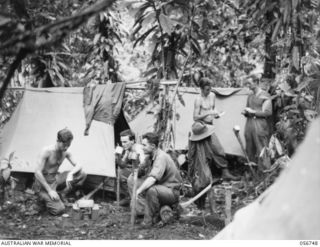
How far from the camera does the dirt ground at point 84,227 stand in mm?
4379

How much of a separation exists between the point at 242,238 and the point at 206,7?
5.24m

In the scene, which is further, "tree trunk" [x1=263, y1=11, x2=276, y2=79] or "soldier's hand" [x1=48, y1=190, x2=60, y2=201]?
"tree trunk" [x1=263, y1=11, x2=276, y2=79]

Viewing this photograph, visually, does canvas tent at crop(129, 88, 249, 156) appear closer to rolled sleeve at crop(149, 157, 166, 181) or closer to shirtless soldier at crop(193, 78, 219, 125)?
shirtless soldier at crop(193, 78, 219, 125)

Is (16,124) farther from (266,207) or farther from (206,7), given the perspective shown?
(266,207)

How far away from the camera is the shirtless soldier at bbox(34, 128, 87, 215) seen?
5119mm

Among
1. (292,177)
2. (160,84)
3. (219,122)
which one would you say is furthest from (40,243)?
(219,122)

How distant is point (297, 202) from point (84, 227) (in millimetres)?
4015

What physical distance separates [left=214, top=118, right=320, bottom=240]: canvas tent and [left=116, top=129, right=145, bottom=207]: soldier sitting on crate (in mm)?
4616

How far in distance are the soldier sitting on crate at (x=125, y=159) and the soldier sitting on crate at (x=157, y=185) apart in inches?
33.0

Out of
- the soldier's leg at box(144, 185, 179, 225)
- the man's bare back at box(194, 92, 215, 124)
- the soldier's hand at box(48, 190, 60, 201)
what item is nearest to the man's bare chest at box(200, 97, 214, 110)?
the man's bare back at box(194, 92, 215, 124)

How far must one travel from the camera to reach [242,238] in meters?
1.09

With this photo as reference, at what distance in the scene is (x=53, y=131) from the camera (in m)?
6.07

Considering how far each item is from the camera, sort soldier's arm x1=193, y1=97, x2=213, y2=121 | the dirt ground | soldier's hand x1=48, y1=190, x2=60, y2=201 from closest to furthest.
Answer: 1. the dirt ground
2. soldier's hand x1=48, y1=190, x2=60, y2=201
3. soldier's arm x1=193, y1=97, x2=213, y2=121

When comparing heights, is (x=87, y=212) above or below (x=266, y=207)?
below
